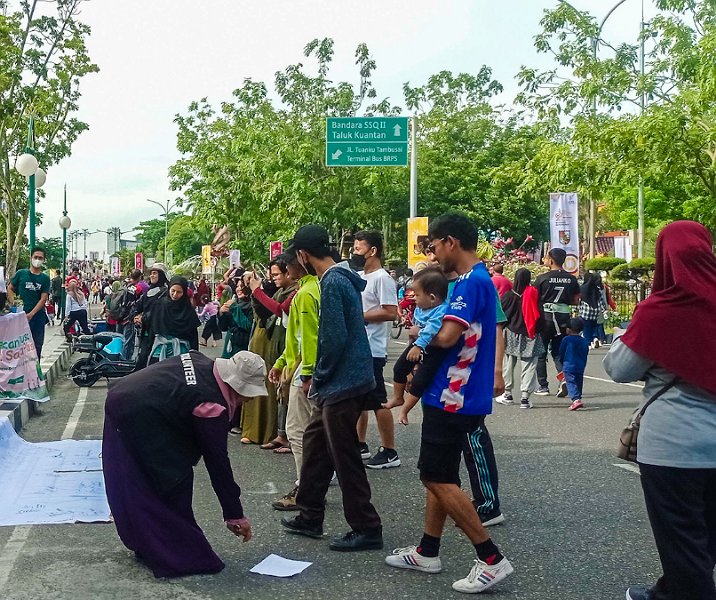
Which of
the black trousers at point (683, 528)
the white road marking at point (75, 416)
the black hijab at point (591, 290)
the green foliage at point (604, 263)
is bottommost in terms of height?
the white road marking at point (75, 416)

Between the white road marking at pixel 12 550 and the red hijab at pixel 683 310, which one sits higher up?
the red hijab at pixel 683 310

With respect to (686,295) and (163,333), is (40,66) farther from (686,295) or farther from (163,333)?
(686,295)

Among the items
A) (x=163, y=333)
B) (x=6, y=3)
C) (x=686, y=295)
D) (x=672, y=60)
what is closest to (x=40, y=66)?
(x=6, y=3)

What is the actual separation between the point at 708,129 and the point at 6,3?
19860 mm

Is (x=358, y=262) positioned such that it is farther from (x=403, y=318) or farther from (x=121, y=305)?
(x=403, y=318)

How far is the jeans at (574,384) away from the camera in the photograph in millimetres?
11273

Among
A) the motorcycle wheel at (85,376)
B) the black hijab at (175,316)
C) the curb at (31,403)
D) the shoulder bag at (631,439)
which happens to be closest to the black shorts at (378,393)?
the shoulder bag at (631,439)

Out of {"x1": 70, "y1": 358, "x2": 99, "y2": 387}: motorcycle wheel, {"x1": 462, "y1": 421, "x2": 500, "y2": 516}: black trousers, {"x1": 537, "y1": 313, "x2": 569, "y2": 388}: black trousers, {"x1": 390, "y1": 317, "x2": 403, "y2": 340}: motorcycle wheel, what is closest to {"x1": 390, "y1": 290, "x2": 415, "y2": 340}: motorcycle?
{"x1": 390, "y1": 317, "x2": 403, "y2": 340}: motorcycle wheel

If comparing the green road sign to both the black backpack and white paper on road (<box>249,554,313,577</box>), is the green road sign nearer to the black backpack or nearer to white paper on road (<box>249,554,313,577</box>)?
the black backpack

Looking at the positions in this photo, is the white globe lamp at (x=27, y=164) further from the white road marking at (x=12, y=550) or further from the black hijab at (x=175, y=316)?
the white road marking at (x=12, y=550)

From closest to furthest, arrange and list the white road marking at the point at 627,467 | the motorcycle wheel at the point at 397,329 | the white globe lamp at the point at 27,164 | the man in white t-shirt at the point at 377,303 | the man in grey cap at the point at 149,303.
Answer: the man in white t-shirt at the point at 377,303 < the white road marking at the point at 627,467 < the man in grey cap at the point at 149,303 < the white globe lamp at the point at 27,164 < the motorcycle wheel at the point at 397,329

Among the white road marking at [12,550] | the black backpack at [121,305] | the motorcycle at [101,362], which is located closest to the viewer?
the white road marking at [12,550]

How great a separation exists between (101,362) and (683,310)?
1129cm

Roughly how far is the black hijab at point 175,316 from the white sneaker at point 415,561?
5523mm
